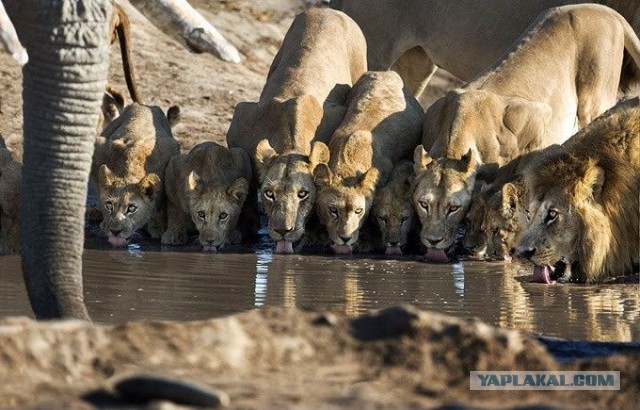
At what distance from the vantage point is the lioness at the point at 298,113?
1202cm

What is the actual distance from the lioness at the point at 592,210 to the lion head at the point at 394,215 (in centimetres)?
165

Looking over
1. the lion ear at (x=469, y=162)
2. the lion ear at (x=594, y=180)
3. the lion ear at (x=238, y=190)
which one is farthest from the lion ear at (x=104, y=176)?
the lion ear at (x=594, y=180)

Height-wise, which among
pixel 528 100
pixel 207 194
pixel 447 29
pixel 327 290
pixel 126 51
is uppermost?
pixel 447 29

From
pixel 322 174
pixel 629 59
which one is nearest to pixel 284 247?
pixel 322 174

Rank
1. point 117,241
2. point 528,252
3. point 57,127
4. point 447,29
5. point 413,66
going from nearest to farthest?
1. point 57,127
2. point 528,252
3. point 117,241
4. point 447,29
5. point 413,66

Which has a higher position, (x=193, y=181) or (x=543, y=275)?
(x=193, y=181)

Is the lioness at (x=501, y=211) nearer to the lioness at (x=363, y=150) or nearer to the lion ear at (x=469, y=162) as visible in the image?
the lion ear at (x=469, y=162)

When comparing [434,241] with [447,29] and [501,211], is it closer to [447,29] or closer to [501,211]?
[501,211]

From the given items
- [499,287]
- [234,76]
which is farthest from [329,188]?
[234,76]

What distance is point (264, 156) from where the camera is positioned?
12477mm

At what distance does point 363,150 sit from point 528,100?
165 cm

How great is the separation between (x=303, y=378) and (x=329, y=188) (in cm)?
693

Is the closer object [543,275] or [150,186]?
[543,275]

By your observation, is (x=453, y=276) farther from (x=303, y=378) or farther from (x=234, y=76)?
(x=234, y=76)
